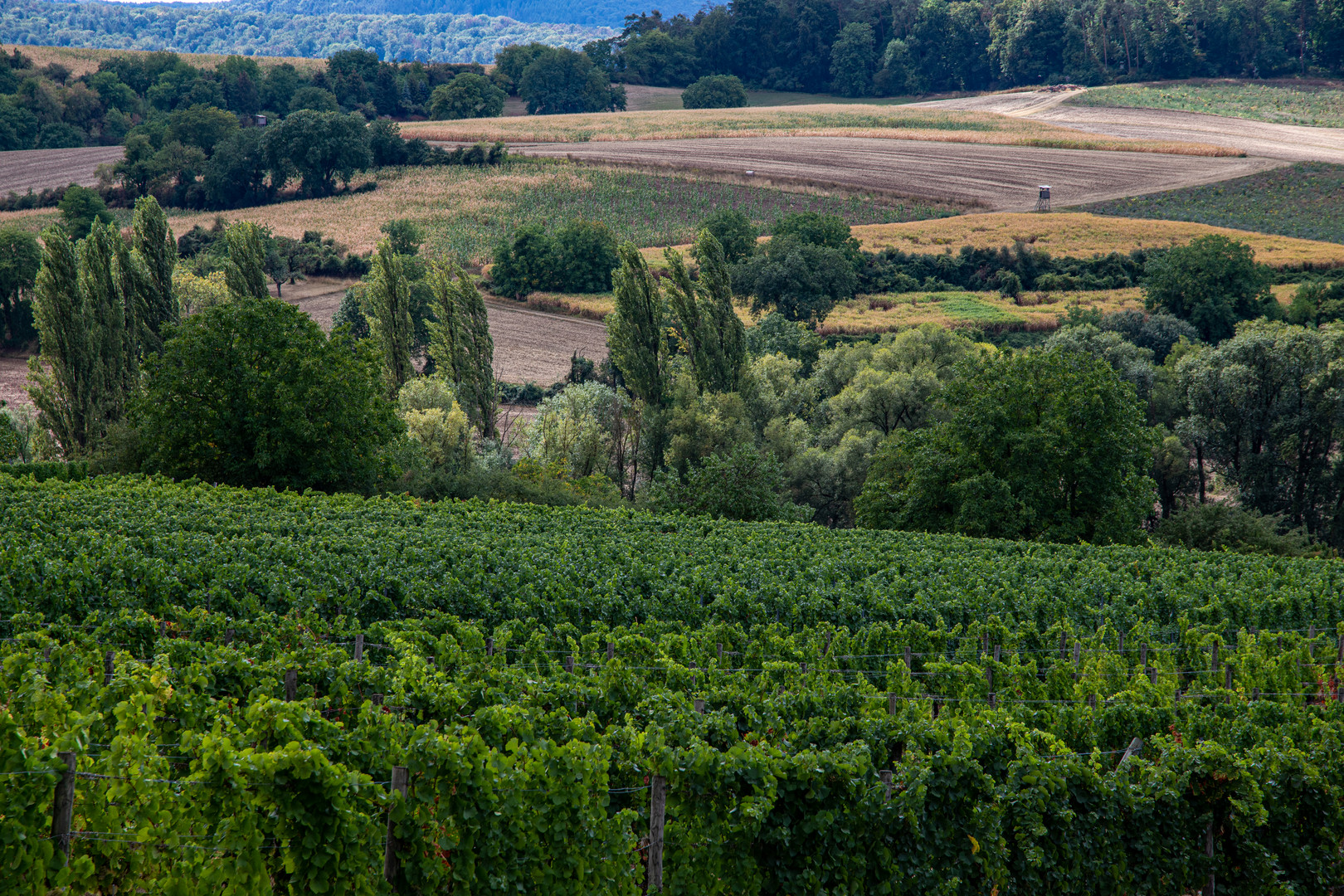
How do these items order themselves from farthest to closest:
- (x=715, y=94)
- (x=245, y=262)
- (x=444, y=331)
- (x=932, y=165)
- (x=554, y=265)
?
1. (x=715, y=94)
2. (x=932, y=165)
3. (x=554, y=265)
4. (x=245, y=262)
5. (x=444, y=331)

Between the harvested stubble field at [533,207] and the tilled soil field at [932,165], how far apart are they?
4.21 meters

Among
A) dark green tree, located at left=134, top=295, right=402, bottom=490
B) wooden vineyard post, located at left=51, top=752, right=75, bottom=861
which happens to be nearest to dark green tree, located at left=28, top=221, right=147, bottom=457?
dark green tree, located at left=134, top=295, right=402, bottom=490

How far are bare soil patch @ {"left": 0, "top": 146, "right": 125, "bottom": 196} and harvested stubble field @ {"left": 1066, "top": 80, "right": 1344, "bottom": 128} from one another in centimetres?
12121

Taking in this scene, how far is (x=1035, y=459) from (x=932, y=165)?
273 feet

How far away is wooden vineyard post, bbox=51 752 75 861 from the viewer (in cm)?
783

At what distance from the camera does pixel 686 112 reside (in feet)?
468

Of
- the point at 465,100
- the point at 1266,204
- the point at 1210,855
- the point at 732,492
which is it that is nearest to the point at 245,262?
the point at 732,492

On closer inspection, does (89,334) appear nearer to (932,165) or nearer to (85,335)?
(85,335)

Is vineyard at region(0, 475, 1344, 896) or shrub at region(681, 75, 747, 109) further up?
shrub at region(681, 75, 747, 109)

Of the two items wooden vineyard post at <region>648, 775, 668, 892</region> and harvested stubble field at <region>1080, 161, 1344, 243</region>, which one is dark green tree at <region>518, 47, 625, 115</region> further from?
wooden vineyard post at <region>648, 775, 668, 892</region>

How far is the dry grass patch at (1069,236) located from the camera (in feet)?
263

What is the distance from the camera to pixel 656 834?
365 inches

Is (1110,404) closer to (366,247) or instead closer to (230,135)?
(366,247)

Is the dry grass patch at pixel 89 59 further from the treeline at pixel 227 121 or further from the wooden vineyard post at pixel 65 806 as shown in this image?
the wooden vineyard post at pixel 65 806
